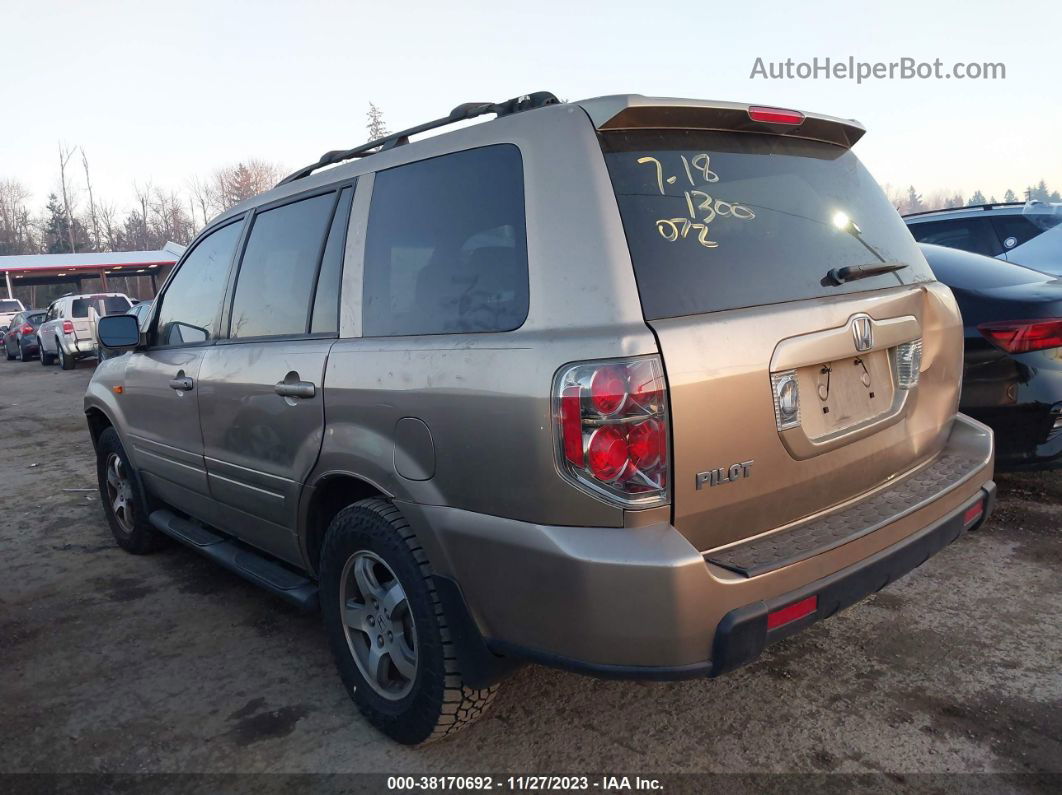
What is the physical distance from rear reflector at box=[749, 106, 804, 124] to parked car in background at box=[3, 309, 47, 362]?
1000 inches

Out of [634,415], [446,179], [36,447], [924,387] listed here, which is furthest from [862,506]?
[36,447]

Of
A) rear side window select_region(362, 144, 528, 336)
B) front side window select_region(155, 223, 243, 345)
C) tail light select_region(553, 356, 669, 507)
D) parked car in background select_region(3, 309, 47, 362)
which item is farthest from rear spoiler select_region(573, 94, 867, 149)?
parked car in background select_region(3, 309, 47, 362)

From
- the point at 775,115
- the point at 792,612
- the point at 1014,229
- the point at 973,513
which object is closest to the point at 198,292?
the point at 775,115

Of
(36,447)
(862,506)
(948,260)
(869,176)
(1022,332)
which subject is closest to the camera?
(862,506)

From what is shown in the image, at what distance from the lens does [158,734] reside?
8.85 ft

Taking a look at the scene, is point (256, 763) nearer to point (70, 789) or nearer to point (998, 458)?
point (70, 789)

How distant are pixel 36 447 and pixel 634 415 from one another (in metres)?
8.78

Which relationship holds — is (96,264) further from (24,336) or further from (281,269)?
(281,269)

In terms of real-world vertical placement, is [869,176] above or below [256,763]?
above

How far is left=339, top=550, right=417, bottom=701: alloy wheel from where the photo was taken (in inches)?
98.3

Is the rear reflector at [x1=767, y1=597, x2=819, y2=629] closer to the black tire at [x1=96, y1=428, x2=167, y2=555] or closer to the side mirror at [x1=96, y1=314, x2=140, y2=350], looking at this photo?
the side mirror at [x1=96, y1=314, x2=140, y2=350]

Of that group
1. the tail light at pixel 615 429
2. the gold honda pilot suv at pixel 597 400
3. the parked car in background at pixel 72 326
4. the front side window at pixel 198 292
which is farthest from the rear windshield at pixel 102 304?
the tail light at pixel 615 429

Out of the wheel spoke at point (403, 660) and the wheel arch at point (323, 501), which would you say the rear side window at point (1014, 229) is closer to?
the wheel arch at point (323, 501)

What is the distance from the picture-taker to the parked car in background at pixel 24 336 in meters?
22.9
